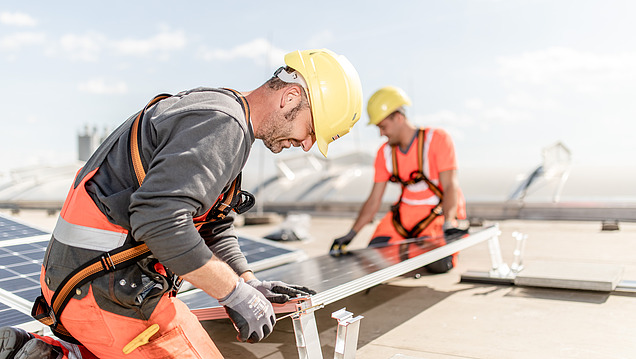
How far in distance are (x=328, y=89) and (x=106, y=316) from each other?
133 centimetres

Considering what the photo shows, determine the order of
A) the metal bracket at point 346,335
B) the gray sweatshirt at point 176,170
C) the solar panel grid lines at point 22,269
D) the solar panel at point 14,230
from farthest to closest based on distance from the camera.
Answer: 1. the solar panel at point 14,230
2. the solar panel grid lines at point 22,269
3. the metal bracket at point 346,335
4. the gray sweatshirt at point 176,170

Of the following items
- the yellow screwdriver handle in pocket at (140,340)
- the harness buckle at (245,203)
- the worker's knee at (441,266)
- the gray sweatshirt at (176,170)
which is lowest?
the worker's knee at (441,266)

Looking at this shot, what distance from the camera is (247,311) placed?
210cm

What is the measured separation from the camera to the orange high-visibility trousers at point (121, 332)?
2.04 m

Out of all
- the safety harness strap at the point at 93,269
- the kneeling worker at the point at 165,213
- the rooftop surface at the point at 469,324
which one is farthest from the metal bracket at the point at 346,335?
the safety harness strap at the point at 93,269

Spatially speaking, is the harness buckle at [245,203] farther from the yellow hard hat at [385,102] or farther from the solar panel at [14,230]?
the yellow hard hat at [385,102]

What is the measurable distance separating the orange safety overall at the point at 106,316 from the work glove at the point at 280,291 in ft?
1.17

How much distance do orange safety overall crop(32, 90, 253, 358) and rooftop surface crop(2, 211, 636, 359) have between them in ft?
3.85

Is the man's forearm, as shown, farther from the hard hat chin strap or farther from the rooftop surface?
the rooftop surface

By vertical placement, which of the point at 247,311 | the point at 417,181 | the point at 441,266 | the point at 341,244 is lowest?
the point at 441,266

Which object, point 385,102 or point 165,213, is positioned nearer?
point 165,213

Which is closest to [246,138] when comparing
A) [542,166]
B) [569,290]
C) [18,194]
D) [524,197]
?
[569,290]

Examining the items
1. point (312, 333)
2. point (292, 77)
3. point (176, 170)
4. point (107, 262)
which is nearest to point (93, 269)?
point (107, 262)

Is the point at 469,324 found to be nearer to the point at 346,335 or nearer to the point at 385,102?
the point at 346,335
